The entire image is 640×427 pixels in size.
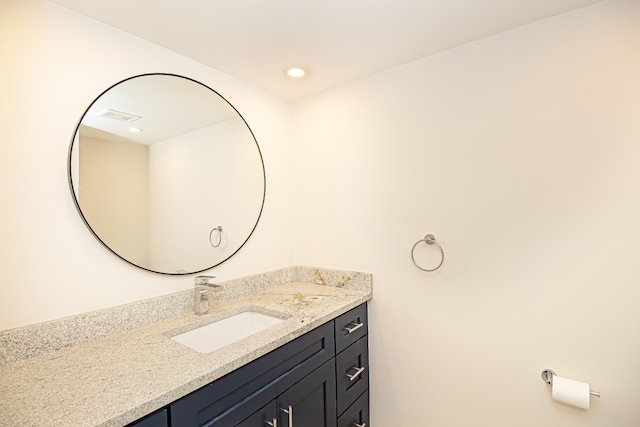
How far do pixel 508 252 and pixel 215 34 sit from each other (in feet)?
5.55

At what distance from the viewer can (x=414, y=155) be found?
163 centimetres

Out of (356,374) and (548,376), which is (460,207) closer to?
(548,376)

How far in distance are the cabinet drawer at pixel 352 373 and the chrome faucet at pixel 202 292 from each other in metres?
0.70

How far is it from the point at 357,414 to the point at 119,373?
1.29 meters

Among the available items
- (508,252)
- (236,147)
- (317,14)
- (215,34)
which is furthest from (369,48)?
(508,252)

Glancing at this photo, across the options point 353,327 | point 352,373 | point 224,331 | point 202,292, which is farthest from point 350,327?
point 202,292

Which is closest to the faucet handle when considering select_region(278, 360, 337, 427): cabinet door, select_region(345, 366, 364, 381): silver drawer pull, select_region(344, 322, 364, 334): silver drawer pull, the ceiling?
select_region(278, 360, 337, 427): cabinet door

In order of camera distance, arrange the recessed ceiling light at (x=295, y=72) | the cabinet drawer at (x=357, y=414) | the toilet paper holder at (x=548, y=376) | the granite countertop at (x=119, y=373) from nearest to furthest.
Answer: the granite countertop at (x=119, y=373) → the toilet paper holder at (x=548, y=376) → the cabinet drawer at (x=357, y=414) → the recessed ceiling light at (x=295, y=72)

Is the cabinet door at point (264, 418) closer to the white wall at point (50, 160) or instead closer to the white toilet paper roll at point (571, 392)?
the white wall at point (50, 160)

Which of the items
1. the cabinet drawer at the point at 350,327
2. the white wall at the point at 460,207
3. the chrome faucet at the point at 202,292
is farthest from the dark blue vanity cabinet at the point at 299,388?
the chrome faucet at the point at 202,292

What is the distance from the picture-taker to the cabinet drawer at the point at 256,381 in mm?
878

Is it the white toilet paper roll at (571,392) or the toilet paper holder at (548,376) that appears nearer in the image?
the white toilet paper roll at (571,392)

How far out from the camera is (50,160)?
1.10 meters

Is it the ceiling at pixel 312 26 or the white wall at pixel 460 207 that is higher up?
the ceiling at pixel 312 26
